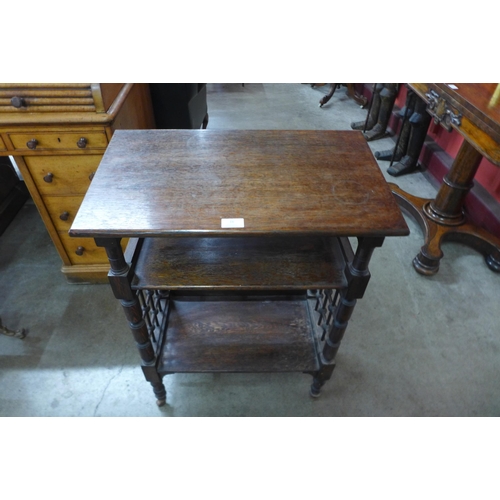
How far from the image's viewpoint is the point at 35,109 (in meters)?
1.33

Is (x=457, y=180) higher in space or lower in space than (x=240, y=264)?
lower

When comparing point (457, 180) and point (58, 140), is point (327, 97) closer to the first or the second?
point (457, 180)

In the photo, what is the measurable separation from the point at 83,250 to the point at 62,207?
0.24 meters

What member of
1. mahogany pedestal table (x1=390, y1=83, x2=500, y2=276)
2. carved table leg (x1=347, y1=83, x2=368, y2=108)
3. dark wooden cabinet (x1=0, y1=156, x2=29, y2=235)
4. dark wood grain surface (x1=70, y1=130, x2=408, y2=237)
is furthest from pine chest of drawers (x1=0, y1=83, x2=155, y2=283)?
carved table leg (x1=347, y1=83, x2=368, y2=108)

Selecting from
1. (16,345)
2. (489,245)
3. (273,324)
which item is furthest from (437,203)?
(16,345)

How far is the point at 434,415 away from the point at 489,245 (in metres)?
1.14

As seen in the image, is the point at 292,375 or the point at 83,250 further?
the point at 83,250

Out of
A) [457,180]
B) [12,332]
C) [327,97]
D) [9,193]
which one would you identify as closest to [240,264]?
[12,332]

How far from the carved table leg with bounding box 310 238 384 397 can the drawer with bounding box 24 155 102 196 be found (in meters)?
1.11

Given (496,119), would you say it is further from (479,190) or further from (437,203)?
(479,190)

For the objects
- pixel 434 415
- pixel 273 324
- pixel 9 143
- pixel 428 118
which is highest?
pixel 9 143

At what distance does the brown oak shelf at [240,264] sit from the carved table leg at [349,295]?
0.13 feet

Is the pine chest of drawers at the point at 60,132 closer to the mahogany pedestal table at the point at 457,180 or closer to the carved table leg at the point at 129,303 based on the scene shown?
the carved table leg at the point at 129,303

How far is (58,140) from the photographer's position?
4.63 feet
